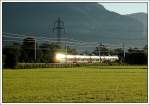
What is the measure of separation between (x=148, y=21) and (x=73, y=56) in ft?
49.5

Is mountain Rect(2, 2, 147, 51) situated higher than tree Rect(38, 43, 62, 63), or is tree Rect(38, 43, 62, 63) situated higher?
mountain Rect(2, 2, 147, 51)

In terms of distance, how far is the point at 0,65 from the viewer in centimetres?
275

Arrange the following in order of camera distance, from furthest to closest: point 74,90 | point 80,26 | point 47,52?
point 80,26
point 47,52
point 74,90

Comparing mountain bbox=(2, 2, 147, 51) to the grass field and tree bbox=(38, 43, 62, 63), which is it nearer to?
tree bbox=(38, 43, 62, 63)

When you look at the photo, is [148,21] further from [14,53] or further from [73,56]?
[73,56]

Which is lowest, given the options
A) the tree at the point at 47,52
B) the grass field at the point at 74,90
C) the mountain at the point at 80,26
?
the grass field at the point at 74,90

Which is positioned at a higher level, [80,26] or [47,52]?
[80,26]

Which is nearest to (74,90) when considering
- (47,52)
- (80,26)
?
(47,52)

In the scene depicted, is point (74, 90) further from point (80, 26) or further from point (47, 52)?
point (80, 26)

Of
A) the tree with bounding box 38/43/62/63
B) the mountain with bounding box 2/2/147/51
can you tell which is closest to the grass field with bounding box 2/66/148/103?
the tree with bounding box 38/43/62/63

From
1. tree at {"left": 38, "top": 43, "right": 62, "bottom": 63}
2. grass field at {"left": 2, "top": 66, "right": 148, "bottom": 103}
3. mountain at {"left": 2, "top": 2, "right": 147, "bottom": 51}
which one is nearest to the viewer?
grass field at {"left": 2, "top": 66, "right": 148, "bottom": 103}

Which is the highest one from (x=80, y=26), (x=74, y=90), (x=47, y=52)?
(x=80, y=26)

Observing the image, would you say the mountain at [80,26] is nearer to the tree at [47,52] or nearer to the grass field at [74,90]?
the tree at [47,52]

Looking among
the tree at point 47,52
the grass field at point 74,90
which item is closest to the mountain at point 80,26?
the tree at point 47,52
